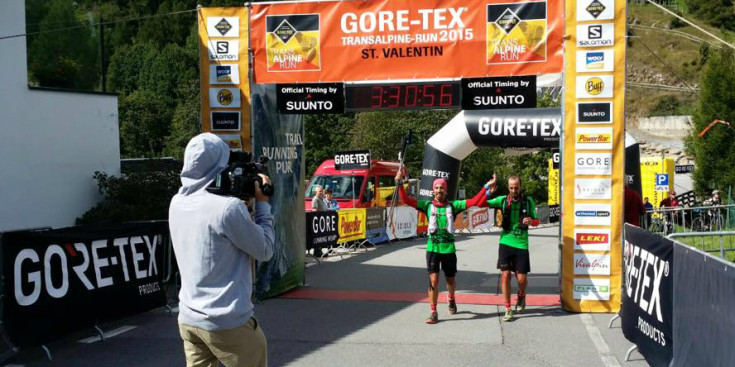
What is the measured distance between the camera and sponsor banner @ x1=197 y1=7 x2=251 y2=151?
36.8 feet

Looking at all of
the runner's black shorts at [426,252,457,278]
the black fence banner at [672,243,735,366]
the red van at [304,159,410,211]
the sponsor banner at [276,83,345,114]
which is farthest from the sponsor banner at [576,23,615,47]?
the red van at [304,159,410,211]

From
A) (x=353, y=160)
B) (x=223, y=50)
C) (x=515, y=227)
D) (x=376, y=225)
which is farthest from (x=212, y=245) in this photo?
(x=353, y=160)

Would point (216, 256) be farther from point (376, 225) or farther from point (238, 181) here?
point (376, 225)

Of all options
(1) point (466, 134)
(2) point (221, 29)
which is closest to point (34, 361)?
(2) point (221, 29)

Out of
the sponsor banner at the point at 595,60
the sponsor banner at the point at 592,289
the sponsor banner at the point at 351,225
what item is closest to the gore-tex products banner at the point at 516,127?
the sponsor banner at the point at 351,225

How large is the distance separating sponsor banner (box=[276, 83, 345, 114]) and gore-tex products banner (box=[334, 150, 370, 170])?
11.8 metres

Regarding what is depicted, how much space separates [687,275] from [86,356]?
19.7 feet

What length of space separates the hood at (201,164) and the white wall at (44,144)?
12026 mm

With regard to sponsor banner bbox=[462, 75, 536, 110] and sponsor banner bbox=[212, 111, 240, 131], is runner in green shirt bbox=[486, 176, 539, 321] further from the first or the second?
sponsor banner bbox=[212, 111, 240, 131]

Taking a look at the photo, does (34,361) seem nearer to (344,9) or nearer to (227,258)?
(227,258)

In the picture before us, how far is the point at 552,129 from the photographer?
16.0 m

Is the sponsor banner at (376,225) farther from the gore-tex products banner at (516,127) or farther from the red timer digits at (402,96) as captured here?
the red timer digits at (402,96)

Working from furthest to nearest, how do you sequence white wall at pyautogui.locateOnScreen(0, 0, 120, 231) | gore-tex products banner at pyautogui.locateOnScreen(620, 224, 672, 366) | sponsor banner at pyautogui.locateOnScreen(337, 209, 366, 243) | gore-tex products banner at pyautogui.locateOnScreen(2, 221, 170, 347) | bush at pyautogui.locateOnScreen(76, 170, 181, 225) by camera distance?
sponsor banner at pyautogui.locateOnScreen(337, 209, 366, 243) → bush at pyautogui.locateOnScreen(76, 170, 181, 225) → white wall at pyautogui.locateOnScreen(0, 0, 120, 231) → gore-tex products banner at pyautogui.locateOnScreen(2, 221, 170, 347) → gore-tex products banner at pyautogui.locateOnScreen(620, 224, 672, 366)

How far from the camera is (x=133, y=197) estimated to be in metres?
15.9
